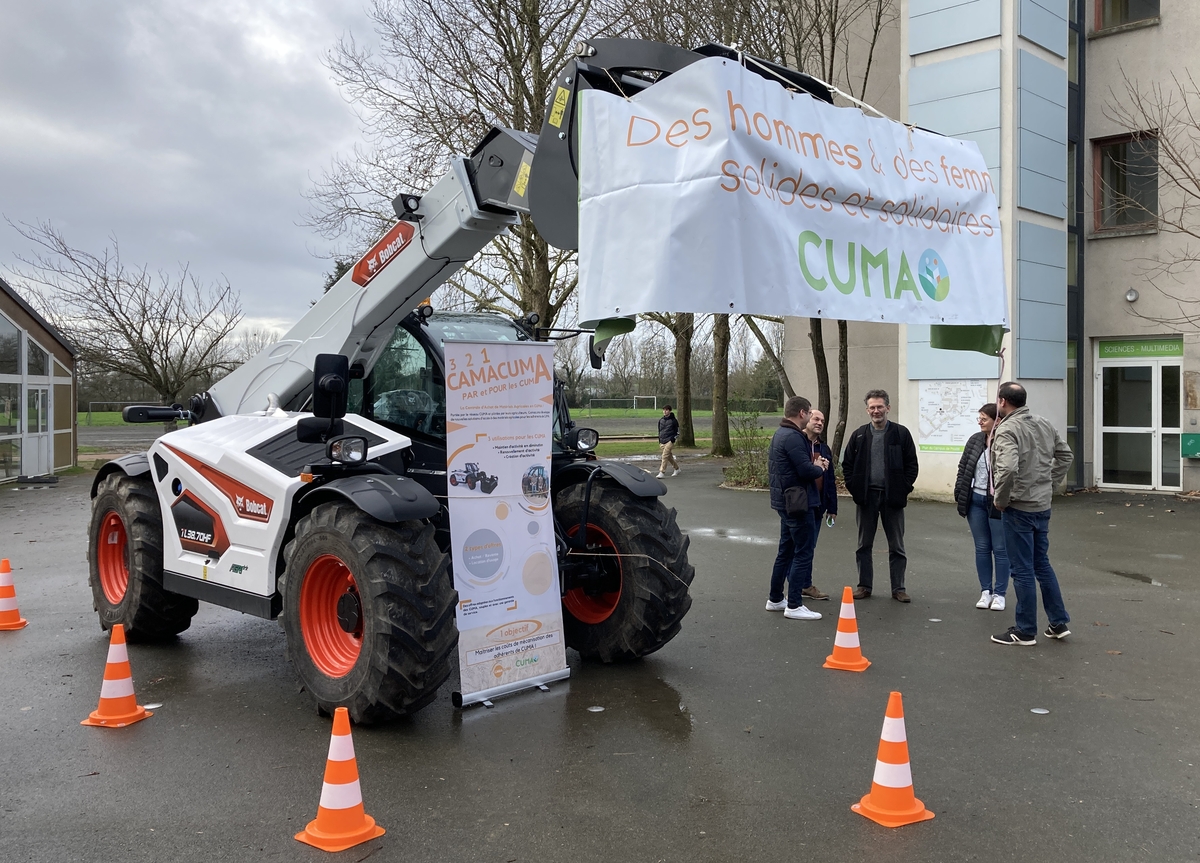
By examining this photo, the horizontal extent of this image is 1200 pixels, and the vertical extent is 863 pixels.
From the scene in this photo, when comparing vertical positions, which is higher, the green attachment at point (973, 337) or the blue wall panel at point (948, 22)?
the blue wall panel at point (948, 22)

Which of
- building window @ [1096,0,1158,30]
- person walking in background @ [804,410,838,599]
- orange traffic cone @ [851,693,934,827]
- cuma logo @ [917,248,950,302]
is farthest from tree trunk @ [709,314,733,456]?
orange traffic cone @ [851,693,934,827]

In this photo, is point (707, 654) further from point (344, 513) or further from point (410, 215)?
point (410, 215)

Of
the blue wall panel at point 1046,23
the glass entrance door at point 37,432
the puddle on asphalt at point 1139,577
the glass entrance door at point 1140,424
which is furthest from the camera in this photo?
the glass entrance door at point 37,432

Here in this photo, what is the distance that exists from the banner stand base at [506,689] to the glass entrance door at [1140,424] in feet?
47.4

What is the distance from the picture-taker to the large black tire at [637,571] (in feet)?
20.5

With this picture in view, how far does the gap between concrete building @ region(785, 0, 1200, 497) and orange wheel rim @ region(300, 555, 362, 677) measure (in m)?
12.3

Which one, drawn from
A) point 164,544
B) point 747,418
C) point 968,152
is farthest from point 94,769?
point 747,418

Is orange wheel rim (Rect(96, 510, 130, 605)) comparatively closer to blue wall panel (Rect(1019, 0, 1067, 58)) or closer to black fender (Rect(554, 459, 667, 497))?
black fender (Rect(554, 459, 667, 497))

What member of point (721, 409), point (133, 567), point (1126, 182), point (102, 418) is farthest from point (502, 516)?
point (102, 418)

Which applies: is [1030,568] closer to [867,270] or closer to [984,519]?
[984,519]

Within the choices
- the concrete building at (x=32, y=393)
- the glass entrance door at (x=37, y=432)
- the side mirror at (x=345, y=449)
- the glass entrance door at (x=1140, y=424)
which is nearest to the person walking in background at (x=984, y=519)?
the side mirror at (x=345, y=449)

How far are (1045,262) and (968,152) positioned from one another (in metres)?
12.0

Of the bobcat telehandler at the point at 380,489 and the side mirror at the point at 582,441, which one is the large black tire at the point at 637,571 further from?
the side mirror at the point at 582,441

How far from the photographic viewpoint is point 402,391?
259 inches
